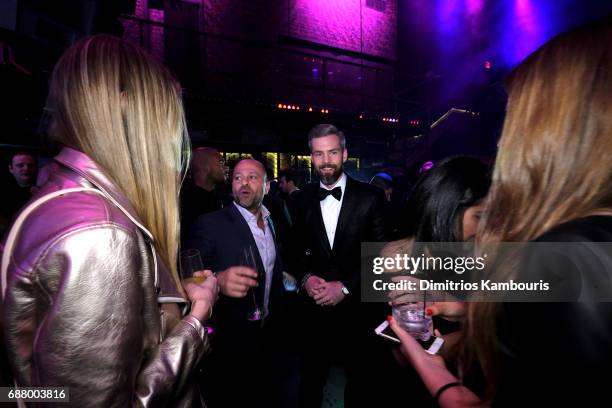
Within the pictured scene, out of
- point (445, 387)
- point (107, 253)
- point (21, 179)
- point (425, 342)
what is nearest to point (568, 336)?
point (445, 387)

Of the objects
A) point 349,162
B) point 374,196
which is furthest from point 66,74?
point 349,162

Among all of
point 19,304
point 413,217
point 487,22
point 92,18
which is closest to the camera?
point 19,304

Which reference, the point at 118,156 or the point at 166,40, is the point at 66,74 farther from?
the point at 166,40

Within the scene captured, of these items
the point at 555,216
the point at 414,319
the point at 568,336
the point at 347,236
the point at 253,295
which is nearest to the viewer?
the point at 568,336

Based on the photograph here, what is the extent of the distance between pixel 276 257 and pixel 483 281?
219 cm

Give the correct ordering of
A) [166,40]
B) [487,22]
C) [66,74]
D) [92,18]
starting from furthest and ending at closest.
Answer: [487,22] < [166,40] < [92,18] < [66,74]

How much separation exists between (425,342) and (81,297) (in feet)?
4.71

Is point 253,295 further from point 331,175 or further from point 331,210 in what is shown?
point 331,175

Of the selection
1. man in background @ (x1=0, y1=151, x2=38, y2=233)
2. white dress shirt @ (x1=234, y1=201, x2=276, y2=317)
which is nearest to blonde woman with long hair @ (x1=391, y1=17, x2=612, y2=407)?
white dress shirt @ (x1=234, y1=201, x2=276, y2=317)

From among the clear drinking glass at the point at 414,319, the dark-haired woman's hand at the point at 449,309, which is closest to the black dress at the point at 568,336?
the clear drinking glass at the point at 414,319

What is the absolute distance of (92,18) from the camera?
8.90 ft

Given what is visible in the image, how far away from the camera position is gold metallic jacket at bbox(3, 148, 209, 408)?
687mm

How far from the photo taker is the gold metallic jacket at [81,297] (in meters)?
0.69

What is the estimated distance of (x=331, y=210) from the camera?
10.0 ft
